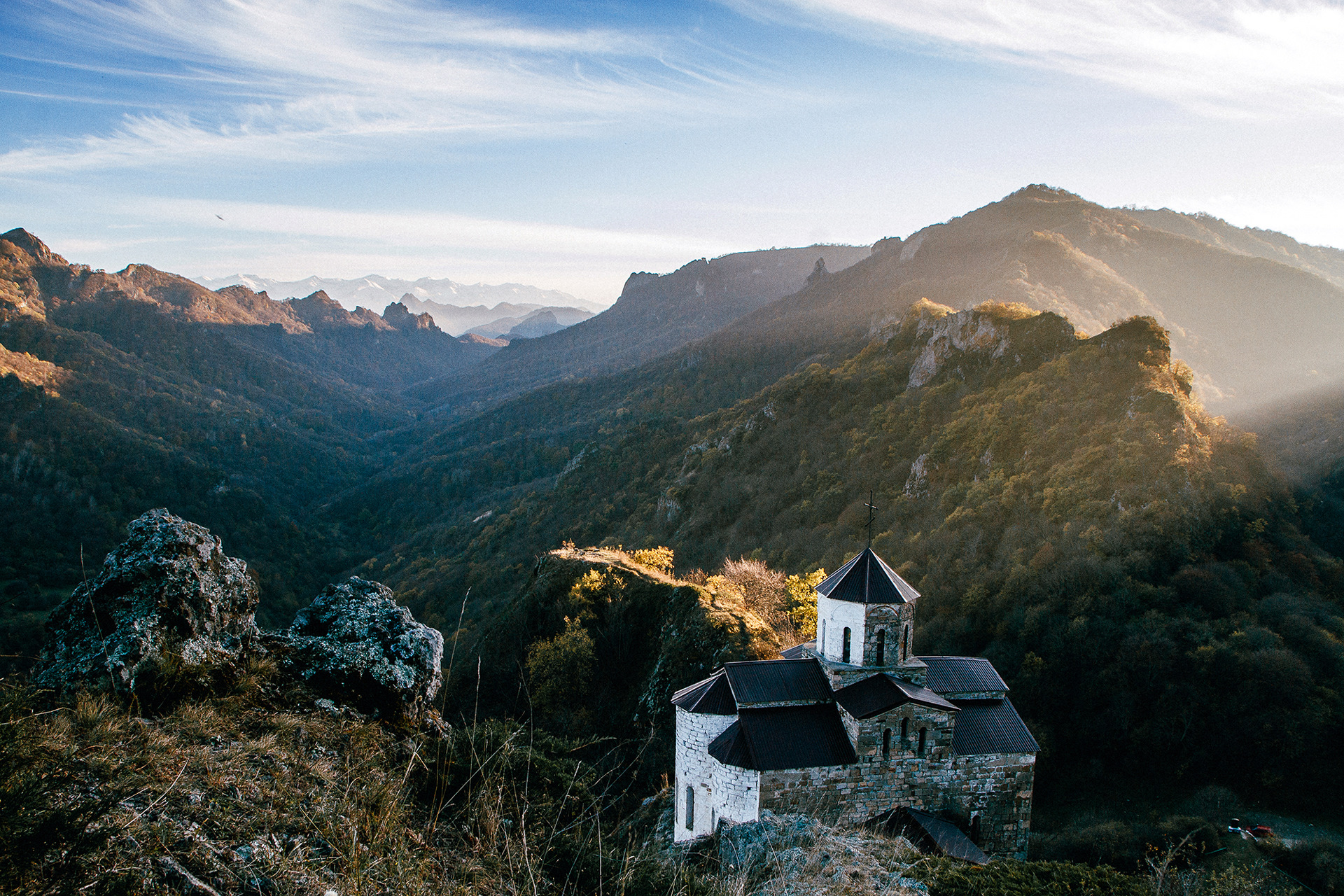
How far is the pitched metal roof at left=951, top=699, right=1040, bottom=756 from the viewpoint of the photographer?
1728 centimetres

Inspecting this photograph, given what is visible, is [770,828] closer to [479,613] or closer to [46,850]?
[46,850]

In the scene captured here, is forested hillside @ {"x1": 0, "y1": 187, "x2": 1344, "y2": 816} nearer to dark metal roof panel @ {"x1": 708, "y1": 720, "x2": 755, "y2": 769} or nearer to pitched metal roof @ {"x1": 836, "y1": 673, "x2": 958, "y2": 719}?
dark metal roof panel @ {"x1": 708, "y1": 720, "x2": 755, "y2": 769}

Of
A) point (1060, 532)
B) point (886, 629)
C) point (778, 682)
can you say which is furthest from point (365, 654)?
point (1060, 532)

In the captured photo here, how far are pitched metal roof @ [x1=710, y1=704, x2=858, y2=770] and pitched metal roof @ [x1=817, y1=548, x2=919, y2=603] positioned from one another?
2987mm

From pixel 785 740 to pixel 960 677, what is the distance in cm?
555

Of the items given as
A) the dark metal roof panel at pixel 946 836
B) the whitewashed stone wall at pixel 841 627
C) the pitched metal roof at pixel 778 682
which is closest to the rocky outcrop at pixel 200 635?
the pitched metal roof at pixel 778 682

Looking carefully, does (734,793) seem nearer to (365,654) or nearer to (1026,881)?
(1026,881)

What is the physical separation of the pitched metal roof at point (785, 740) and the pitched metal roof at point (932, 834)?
5.87 feet

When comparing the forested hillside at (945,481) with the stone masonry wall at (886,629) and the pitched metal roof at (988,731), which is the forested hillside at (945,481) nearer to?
the pitched metal roof at (988,731)

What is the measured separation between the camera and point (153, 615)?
7.10 metres

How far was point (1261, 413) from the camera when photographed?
2648 inches

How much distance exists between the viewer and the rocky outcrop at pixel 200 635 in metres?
6.54

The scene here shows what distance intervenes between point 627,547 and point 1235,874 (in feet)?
161

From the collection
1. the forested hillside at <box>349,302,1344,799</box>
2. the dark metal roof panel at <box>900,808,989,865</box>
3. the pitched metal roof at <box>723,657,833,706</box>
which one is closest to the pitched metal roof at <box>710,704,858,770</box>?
the pitched metal roof at <box>723,657,833,706</box>
